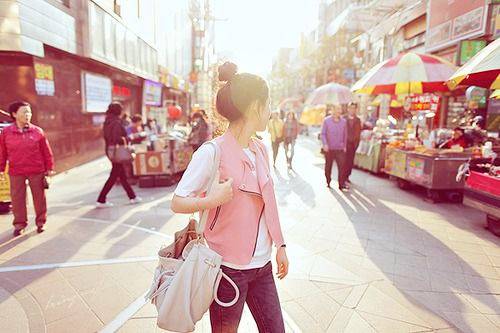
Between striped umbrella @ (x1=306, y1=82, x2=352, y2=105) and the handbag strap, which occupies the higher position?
striped umbrella @ (x1=306, y1=82, x2=352, y2=105)

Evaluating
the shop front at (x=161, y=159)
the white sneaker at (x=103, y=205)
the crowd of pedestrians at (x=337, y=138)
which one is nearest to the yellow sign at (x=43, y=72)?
the shop front at (x=161, y=159)

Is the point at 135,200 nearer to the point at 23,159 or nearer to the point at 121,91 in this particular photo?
the point at 23,159

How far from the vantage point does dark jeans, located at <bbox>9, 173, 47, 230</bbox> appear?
4957mm

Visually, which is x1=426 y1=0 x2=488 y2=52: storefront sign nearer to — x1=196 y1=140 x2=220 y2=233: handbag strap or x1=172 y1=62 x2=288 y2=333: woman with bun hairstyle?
x1=172 y1=62 x2=288 y2=333: woman with bun hairstyle

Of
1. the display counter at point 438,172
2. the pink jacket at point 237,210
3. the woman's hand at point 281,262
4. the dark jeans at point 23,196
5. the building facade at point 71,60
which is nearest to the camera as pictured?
the pink jacket at point 237,210

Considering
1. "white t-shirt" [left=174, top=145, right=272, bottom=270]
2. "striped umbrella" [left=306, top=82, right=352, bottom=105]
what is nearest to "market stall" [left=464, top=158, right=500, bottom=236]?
"white t-shirt" [left=174, top=145, right=272, bottom=270]

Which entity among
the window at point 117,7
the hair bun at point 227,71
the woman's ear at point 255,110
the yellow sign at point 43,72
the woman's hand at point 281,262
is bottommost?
the woman's hand at point 281,262

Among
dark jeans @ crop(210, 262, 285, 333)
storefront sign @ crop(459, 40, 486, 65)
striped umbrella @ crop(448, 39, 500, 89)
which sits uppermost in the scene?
storefront sign @ crop(459, 40, 486, 65)

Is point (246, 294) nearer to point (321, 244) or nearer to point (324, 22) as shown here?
point (321, 244)

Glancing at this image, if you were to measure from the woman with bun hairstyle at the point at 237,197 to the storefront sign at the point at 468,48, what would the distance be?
37.3ft

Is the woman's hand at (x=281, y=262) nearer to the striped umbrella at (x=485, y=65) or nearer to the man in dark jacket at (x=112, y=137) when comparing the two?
the striped umbrella at (x=485, y=65)

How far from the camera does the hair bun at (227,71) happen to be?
1.68m

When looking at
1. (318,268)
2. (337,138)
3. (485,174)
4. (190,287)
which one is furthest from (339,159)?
(190,287)

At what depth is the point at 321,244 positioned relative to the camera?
4992 millimetres
